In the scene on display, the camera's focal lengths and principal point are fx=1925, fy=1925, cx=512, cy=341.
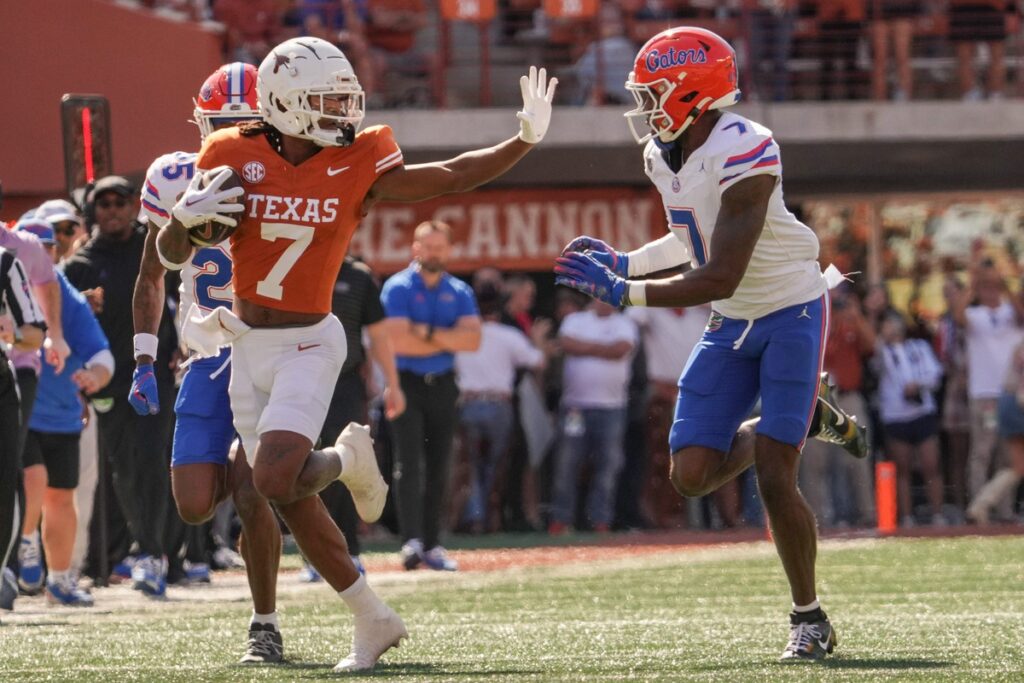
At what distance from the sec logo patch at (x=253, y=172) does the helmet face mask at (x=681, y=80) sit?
1.22 metres

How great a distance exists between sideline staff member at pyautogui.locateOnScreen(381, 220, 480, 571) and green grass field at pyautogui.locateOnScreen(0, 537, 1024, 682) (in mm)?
513

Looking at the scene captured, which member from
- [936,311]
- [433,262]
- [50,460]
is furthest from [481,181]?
[936,311]

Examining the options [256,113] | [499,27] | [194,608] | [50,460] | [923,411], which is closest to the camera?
[256,113]

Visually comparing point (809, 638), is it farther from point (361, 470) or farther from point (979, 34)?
point (979, 34)

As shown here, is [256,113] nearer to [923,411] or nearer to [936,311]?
[923,411]

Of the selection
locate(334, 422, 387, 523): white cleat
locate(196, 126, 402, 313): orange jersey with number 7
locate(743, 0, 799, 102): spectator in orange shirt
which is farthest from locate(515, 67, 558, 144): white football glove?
locate(743, 0, 799, 102): spectator in orange shirt

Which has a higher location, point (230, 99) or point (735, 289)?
point (230, 99)

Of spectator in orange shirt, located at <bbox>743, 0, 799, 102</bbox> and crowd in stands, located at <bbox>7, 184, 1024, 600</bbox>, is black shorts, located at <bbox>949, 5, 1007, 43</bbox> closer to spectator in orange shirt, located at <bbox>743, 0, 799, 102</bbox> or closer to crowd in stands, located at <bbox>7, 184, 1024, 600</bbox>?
spectator in orange shirt, located at <bbox>743, 0, 799, 102</bbox>

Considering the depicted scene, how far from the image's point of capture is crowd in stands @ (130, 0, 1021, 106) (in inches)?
648

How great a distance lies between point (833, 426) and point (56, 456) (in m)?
4.36

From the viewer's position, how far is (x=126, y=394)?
1012cm

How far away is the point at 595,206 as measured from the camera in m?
17.9

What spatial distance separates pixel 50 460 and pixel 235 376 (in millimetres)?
3652

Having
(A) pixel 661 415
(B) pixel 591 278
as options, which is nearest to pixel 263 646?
(B) pixel 591 278
